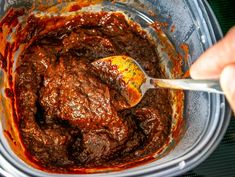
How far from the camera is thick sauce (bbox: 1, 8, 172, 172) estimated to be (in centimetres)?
152

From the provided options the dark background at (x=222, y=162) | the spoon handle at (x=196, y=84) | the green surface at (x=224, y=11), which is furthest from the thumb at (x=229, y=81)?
the green surface at (x=224, y=11)

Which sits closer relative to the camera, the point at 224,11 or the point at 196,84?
the point at 196,84

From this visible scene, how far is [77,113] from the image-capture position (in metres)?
1.58

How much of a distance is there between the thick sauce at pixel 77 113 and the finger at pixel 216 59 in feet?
1.47

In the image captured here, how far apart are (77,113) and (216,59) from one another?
0.66m

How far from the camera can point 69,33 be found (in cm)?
175

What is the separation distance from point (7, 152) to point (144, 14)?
94 cm

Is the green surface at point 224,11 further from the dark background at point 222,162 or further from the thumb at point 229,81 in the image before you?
the thumb at point 229,81

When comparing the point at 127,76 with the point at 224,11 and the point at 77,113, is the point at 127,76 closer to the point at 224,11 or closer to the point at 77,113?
the point at 77,113

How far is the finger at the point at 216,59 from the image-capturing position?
45.4 inches

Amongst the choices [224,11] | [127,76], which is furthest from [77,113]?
[224,11]

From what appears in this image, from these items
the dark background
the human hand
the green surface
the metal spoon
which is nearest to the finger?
the human hand

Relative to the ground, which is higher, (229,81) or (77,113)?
(229,81)

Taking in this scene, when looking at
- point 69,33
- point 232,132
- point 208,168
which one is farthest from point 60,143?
point 232,132
